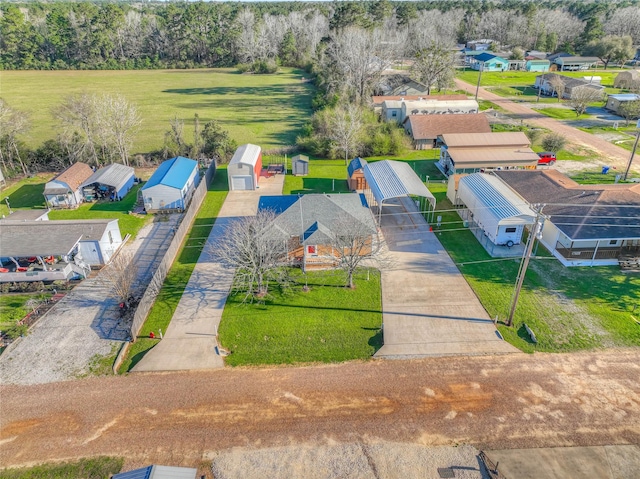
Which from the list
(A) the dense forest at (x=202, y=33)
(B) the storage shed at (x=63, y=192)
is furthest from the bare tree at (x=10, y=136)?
(A) the dense forest at (x=202, y=33)

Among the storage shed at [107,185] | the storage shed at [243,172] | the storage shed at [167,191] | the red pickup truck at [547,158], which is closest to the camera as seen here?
the storage shed at [167,191]

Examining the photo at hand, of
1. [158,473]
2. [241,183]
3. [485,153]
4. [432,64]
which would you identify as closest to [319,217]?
[241,183]

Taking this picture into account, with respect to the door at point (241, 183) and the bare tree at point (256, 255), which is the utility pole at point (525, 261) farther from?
the door at point (241, 183)

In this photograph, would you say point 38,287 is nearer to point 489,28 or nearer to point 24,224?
point 24,224

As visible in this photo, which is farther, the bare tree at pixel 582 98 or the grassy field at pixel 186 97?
the bare tree at pixel 582 98

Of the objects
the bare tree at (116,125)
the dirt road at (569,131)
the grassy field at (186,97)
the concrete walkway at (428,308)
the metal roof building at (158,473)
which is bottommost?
the concrete walkway at (428,308)

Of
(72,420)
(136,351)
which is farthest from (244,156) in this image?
(72,420)
